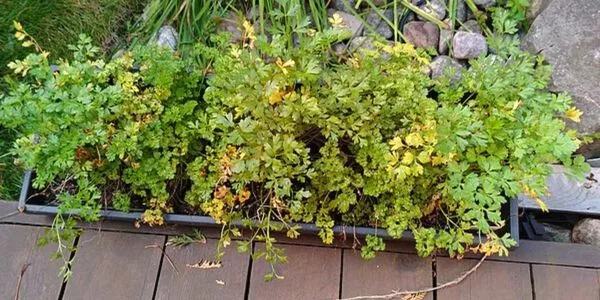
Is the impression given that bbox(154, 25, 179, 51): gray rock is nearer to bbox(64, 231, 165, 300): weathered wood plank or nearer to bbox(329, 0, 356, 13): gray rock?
bbox(329, 0, 356, 13): gray rock

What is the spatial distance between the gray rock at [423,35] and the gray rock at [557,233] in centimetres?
59

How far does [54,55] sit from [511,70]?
53.7 inches

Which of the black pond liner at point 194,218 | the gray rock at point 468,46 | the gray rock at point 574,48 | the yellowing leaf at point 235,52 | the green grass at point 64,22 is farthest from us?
the green grass at point 64,22

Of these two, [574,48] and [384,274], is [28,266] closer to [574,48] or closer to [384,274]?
[384,274]

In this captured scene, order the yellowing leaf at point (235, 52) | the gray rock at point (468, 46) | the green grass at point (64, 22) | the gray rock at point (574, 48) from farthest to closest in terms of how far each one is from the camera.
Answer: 1. the green grass at point (64, 22)
2. the gray rock at point (468, 46)
3. the gray rock at point (574, 48)
4. the yellowing leaf at point (235, 52)

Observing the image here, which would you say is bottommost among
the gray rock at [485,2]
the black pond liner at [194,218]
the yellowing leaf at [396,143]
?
the black pond liner at [194,218]

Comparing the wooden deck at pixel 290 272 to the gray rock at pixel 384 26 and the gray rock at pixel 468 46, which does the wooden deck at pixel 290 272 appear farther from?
the gray rock at pixel 384 26

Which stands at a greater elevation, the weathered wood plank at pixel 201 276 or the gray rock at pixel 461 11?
the gray rock at pixel 461 11

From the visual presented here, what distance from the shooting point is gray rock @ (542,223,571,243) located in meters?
1.82

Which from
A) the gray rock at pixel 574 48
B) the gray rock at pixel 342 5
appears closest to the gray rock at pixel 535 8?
the gray rock at pixel 574 48

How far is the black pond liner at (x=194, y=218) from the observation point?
1.62m

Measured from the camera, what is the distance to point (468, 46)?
195 centimetres

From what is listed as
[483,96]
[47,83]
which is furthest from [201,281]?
[483,96]

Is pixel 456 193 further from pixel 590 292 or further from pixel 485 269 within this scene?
pixel 590 292
